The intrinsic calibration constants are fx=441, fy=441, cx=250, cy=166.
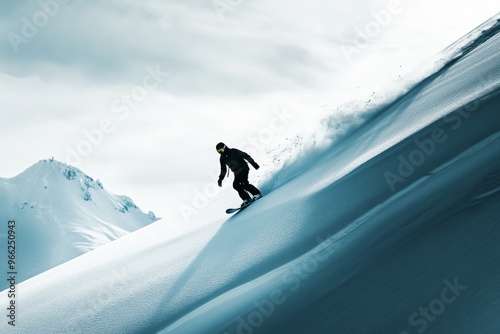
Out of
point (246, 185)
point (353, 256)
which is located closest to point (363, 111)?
point (246, 185)

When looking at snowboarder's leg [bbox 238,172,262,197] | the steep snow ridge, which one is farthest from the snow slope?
the steep snow ridge

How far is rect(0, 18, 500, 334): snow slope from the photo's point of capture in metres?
4.03

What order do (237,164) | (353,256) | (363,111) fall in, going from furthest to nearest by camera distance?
(363,111) → (237,164) → (353,256)

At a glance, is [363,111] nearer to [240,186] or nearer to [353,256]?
[240,186]

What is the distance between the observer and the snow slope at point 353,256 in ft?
13.2

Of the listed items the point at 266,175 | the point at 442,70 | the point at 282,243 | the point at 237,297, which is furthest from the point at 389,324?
the point at 442,70

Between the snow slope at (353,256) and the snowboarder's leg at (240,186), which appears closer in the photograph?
the snow slope at (353,256)

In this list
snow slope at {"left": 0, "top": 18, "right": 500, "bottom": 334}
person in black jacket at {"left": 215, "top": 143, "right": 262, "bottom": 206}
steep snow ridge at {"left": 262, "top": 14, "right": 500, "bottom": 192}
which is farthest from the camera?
steep snow ridge at {"left": 262, "top": 14, "right": 500, "bottom": 192}

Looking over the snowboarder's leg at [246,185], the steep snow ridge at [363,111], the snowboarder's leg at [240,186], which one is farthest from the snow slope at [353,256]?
the steep snow ridge at [363,111]

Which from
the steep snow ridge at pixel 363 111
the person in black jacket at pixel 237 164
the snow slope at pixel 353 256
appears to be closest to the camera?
the snow slope at pixel 353 256

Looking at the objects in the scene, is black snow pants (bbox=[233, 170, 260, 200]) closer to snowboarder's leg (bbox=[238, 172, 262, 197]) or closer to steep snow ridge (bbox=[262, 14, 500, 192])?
snowboarder's leg (bbox=[238, 172, 262, 197])

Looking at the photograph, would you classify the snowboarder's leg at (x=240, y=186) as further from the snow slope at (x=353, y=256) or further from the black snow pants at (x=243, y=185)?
the snow slope at (x=353, y=256)

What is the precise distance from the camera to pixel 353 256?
5004 millimetres

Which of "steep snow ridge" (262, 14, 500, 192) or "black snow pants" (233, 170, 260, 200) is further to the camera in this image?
"steep snow ridge" (262, 14, 500, 192)
